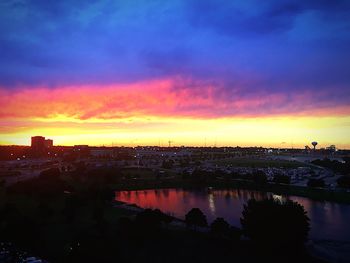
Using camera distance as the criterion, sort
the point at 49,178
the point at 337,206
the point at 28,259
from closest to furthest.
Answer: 1. the point at 28,259
2. the point at 337,206
3. the point at 49,178

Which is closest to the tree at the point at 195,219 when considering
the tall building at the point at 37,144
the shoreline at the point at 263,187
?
the shoreline at the point at 263,187

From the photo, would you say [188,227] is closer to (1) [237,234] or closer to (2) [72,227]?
(1) [237,234]

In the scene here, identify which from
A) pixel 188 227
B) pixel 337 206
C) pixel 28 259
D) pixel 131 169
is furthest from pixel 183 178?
pixel 28 259

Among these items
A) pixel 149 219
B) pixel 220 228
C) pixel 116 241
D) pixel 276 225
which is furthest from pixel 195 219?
pixel 276 225

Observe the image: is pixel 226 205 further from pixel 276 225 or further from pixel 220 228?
pixel 276 225

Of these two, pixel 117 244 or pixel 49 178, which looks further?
pixel 49 178

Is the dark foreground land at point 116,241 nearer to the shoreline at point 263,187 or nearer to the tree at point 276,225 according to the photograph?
the tree at point 276,225

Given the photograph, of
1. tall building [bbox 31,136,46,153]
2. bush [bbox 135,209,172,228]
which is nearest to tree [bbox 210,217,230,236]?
bush [bbox 135,209,172,228]
